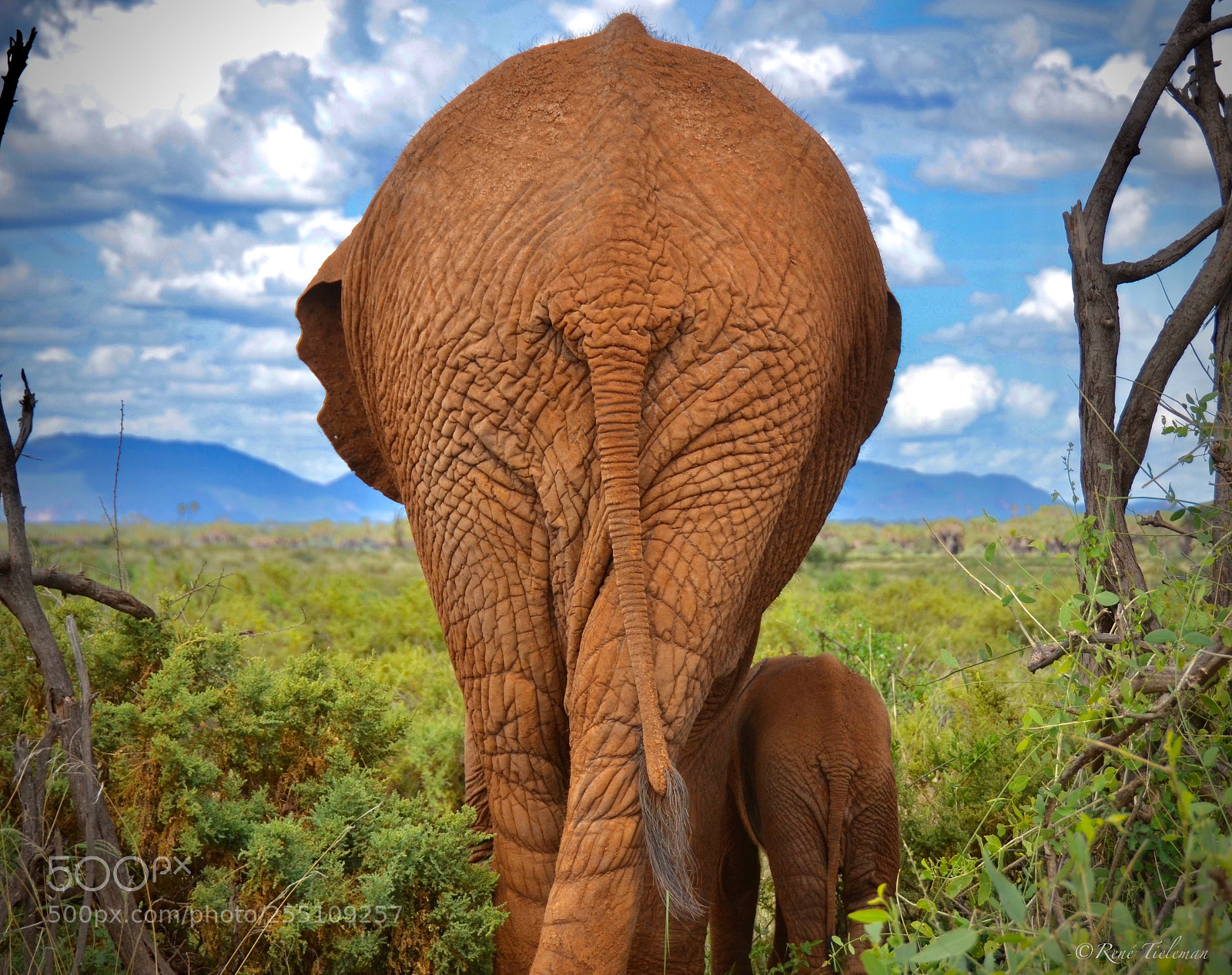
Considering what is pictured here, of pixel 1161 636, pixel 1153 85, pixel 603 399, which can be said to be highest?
pixel 1153 85

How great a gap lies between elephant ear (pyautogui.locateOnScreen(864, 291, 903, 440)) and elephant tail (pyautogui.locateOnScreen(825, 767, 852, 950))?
1.24 metres

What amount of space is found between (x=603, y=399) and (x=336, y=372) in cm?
180

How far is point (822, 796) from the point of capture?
3859 millimetres

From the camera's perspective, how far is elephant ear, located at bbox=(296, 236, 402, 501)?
12.7 feet

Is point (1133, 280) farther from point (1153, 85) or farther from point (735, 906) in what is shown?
point (735, 906)

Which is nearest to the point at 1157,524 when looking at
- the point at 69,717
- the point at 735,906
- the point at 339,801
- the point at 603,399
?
the point at 603,399

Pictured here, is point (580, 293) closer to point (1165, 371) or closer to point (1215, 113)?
point (1165, 371)

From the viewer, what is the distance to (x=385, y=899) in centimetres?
323

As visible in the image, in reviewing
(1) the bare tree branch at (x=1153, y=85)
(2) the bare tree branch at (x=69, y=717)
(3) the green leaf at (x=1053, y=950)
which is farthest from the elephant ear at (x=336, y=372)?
(1) the bare tree branch at (x=1153, y=85)

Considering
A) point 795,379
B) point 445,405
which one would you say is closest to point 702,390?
point 795,379

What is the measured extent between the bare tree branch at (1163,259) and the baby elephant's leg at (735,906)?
2.67 m

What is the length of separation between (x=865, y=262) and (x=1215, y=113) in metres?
1.94

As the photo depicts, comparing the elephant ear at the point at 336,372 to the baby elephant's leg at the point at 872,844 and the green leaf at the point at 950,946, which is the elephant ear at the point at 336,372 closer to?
the baby elephant's leg at the point at 872,844

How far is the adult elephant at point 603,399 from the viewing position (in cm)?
281
